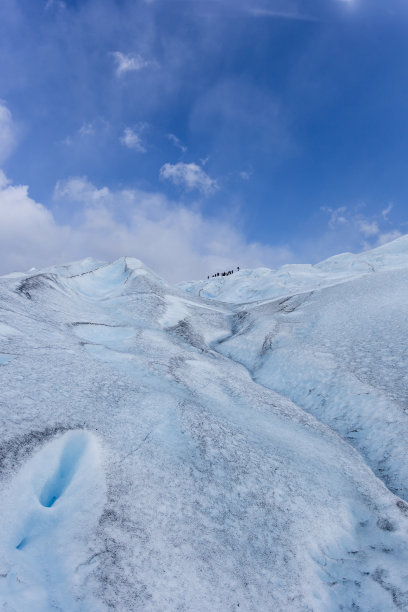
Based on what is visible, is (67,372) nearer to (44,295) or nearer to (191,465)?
(191,465)

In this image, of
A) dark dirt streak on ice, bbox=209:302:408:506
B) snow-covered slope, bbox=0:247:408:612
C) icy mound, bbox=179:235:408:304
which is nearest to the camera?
snow-covered slope, bbox=0:247:408:612

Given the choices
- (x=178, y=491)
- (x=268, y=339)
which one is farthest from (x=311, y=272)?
(x=178, y=491)

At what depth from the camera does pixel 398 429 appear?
210 inches

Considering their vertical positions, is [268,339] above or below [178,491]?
above

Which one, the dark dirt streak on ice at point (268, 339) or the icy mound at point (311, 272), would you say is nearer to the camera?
the dark dirt streak on ice at point (268, 339)

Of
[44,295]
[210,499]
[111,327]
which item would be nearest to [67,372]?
[210,499]

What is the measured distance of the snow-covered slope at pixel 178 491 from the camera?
2.67 metres

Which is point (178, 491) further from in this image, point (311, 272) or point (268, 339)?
point (311, 272)

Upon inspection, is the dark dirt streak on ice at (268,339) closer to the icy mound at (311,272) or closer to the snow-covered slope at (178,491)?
the snow-covered slope at (178,491)

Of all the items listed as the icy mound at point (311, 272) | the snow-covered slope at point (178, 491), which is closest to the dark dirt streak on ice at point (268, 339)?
the snow-covered slope at point (178, 491)

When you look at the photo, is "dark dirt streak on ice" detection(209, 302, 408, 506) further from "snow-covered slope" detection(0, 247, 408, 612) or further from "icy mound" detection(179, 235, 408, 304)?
"icy mound" detection(179, 235, 408, 304)

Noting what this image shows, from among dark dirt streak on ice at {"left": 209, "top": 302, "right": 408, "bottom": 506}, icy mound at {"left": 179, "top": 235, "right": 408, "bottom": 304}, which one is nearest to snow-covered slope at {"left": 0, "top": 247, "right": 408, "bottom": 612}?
dark dirt streak on ice at {"left": 209, "top": 302, "right": 408, "bottom": 506}

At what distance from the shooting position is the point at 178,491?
3570 millimetres

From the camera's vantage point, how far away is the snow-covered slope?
2666 mm
